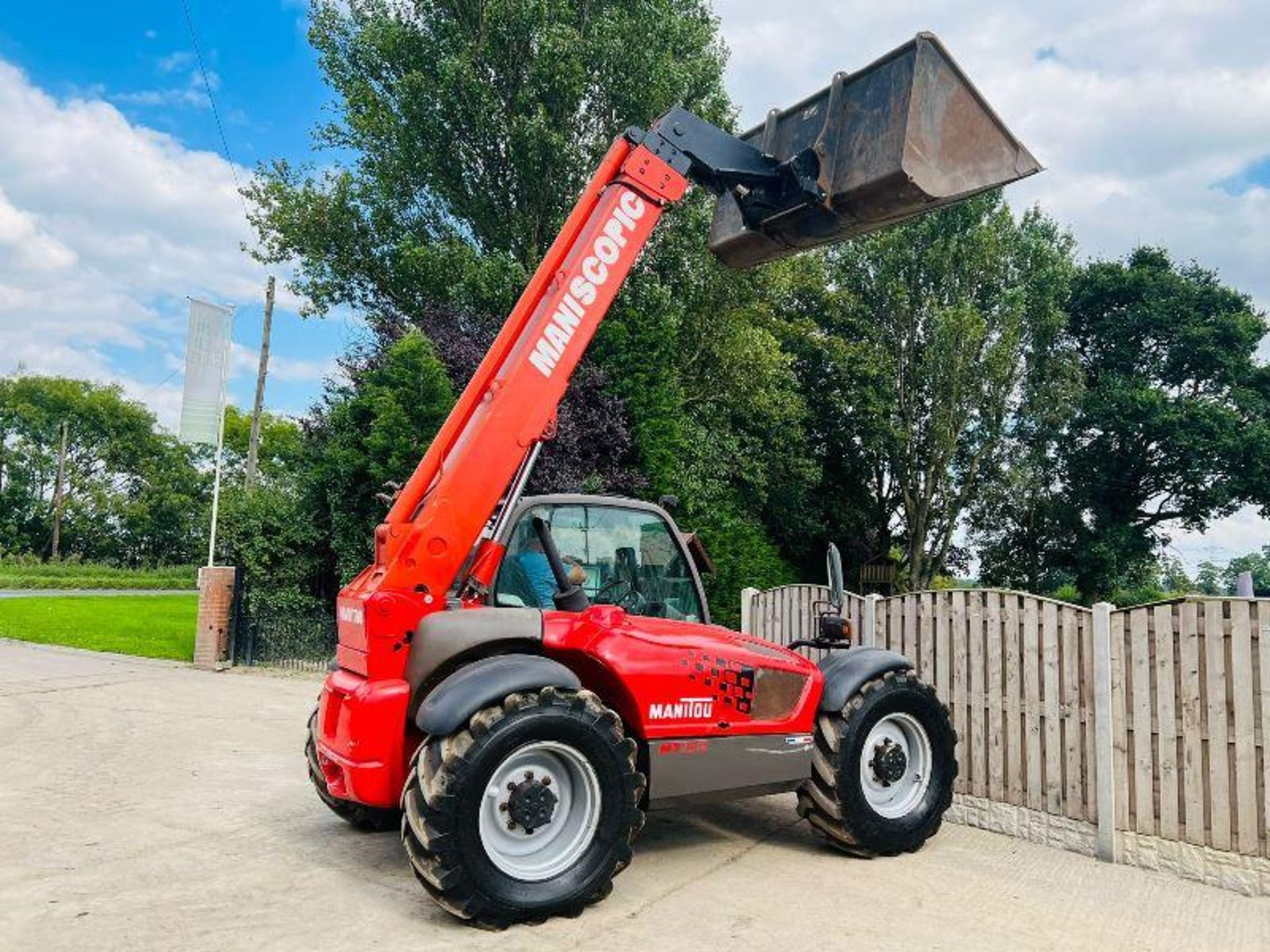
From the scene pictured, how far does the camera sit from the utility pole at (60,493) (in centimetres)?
5628

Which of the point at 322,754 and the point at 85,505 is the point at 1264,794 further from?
the point at 85,505

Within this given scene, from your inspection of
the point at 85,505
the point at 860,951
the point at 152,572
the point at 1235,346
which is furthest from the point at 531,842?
the point at 85,505

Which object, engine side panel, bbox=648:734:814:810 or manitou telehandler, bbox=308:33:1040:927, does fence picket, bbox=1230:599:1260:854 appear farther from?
engine side panel, bbox=648:734:814:810

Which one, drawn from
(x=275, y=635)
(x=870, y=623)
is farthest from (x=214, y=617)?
(x=870, y=623)

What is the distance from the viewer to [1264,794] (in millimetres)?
4961

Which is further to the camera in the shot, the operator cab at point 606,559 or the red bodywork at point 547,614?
the operator cab at point 606,559

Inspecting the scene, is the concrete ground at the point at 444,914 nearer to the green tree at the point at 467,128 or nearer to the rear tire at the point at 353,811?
the rear tire at the point at 353,811

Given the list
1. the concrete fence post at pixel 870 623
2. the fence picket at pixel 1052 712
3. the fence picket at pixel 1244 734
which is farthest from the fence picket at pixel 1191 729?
the concrete fence post at pixel 870 623

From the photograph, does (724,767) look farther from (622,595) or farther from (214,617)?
(214,617)

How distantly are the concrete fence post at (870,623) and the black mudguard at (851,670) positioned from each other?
5.02ft

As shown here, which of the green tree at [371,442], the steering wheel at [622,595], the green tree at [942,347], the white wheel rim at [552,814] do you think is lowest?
the white wheel rim at [552,814]

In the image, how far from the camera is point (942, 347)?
2441 centimetres

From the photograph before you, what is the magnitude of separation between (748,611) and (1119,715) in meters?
4.08

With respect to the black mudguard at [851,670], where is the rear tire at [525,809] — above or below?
below
